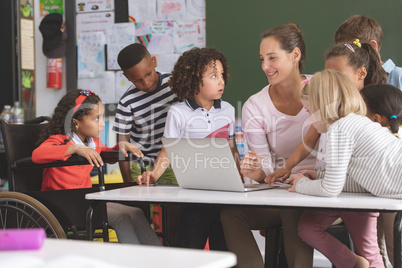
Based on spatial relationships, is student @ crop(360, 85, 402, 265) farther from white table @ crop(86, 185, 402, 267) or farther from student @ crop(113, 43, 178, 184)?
student @ crop(113, 43, 178, 184)

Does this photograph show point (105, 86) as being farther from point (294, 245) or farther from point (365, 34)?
point (294, 245)

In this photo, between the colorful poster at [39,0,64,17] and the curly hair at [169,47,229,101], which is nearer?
the curly hair at [169,47,229,101]

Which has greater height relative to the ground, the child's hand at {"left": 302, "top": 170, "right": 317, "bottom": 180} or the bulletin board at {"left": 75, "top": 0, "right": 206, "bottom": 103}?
the bulletin board at {"left": 75, "top": 0, "right": 206, "bottom": 103}

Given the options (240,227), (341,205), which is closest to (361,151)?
(341,205)

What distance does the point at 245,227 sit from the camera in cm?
189

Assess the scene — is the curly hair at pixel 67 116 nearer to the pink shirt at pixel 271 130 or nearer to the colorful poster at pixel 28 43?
the pink shirt at pixel 271 130

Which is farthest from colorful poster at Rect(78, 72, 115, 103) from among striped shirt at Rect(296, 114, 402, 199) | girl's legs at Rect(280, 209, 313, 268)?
striped shirt at Rect(296, 114, 402, 199)

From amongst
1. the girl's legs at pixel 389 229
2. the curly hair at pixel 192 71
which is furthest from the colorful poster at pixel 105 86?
the girl's legs at pixel 389 229

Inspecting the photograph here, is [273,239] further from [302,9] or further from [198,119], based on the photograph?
[302,9]

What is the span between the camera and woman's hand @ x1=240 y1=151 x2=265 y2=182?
6.27ft

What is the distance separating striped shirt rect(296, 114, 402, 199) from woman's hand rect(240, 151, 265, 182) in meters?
0.38

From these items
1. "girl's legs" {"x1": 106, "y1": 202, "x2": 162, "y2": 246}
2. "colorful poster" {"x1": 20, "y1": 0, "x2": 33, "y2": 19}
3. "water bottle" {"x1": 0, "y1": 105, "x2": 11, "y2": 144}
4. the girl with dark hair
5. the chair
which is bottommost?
"girl's legs" {"x1": 106, "y1": 202, "x2": 162, "y2": 246}

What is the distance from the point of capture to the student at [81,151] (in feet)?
6.64

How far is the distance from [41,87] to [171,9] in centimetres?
129
